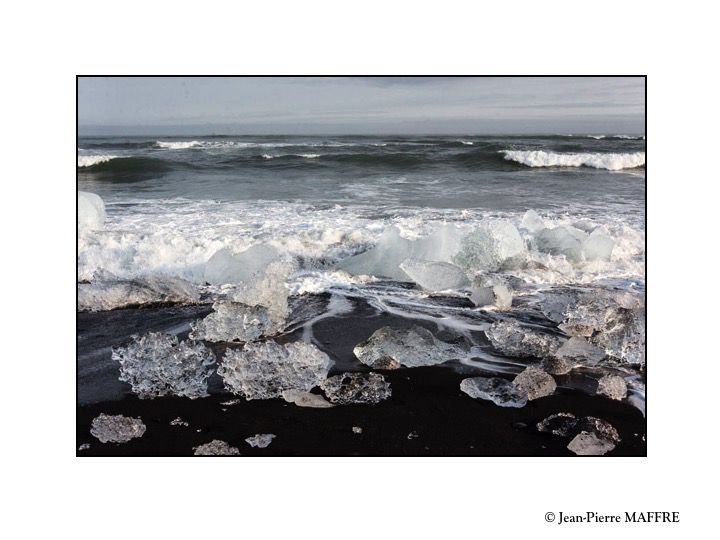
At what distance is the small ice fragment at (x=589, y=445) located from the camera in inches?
105

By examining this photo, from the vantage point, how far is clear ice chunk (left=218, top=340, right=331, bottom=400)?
10.1 ft

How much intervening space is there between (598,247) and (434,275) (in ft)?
5.17

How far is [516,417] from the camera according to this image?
2.89 meters

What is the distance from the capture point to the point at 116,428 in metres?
2.79

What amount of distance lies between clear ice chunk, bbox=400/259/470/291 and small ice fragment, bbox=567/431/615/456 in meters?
1.81

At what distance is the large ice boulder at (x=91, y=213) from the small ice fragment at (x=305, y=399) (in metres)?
3.02

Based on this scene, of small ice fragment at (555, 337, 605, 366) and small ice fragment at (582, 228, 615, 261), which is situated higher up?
small ice fragment at (582, 228, 615, 261)

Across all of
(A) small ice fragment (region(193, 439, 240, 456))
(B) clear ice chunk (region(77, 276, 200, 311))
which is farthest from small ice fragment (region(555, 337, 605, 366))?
(B) clear ice chunk (region(77, 276, 200, 311))

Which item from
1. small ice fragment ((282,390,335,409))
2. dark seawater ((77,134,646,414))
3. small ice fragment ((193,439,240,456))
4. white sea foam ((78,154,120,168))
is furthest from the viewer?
white sea foam ((78,154,120,168))

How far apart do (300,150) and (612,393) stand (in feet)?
16.2

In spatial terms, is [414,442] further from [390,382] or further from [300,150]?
[300,150]

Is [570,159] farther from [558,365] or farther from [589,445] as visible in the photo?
[589,445]

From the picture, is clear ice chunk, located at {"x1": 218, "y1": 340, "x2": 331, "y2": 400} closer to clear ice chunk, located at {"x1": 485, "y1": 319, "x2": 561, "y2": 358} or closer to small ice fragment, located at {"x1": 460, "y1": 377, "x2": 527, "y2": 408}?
small ice fragment, located at {"x1": 460, "y1": 377, "x2": 527, "y2": 408}

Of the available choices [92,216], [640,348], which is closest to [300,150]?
[92,216]
